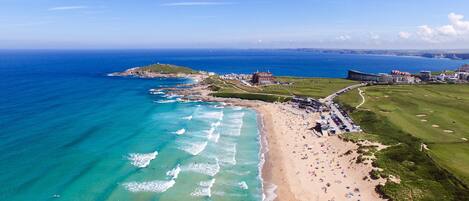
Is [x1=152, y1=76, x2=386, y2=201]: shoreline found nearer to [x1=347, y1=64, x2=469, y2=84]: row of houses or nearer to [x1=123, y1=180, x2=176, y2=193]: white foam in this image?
[x1=123, y1=180, x2=176, y2=193]: white foam

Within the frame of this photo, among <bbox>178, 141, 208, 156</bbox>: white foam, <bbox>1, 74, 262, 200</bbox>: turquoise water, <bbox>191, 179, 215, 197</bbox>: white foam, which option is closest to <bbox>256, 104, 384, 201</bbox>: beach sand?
<bbox>1, 74, 262, 200</bbox>: turquoise water

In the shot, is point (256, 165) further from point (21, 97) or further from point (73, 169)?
point (21, 97)

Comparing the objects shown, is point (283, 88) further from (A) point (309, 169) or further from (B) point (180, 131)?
(A) point (309, 169)

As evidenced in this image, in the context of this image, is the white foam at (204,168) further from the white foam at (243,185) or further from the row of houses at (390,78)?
the row of houses at (390,78)

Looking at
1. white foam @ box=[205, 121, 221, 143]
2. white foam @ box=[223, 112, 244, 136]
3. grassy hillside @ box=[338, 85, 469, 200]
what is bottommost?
white foam @ box=[223, 112, 244, 136]

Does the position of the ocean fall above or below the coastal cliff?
below

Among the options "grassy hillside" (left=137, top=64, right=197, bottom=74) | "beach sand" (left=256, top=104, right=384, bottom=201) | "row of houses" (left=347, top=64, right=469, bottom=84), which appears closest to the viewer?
"beach sand" (left=256, top=104, right=384, bottom=201)

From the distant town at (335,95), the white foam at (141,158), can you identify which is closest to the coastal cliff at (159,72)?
the distant town at (335,95)
